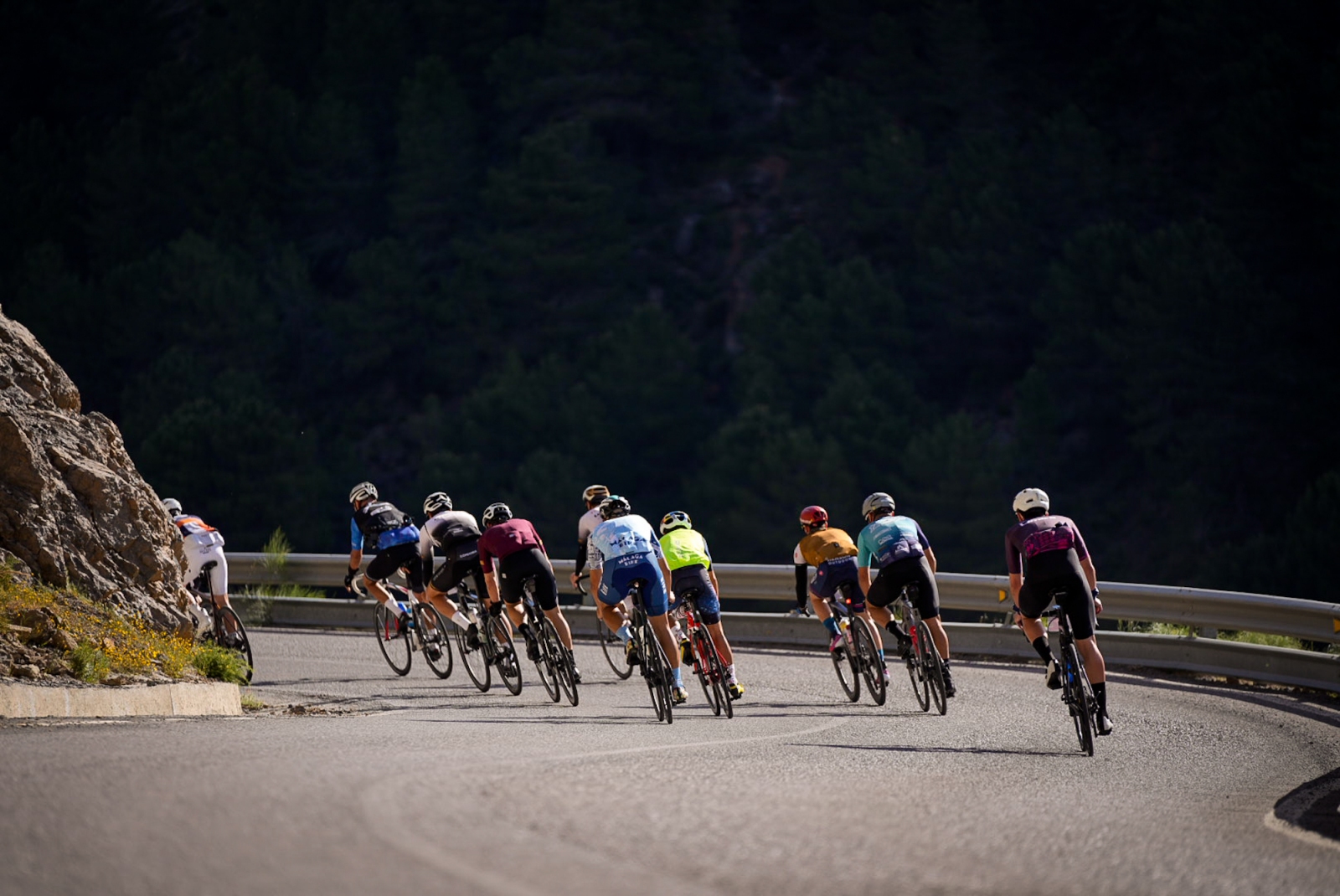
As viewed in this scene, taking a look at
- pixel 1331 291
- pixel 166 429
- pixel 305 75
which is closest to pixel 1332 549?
pixel 1331 291

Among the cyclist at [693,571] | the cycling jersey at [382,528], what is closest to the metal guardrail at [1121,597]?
the cycling jersey at [382,528]

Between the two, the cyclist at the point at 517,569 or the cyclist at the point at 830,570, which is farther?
the cyclist at the point at 830,570

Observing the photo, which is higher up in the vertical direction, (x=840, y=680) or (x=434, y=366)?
(x=434, y=366)

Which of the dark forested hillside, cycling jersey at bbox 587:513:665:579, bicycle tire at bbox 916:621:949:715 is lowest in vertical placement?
bicycle tire at bbox 916:621:949:715

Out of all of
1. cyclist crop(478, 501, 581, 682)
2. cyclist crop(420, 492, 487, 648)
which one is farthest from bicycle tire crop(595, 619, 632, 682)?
cyclist crop(478, 501, 581, 682)

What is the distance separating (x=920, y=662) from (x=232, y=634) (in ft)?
20.3

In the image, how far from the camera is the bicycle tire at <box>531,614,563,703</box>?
14062mm

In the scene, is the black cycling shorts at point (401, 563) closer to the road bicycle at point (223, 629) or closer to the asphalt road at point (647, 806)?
the road bicycle at point (223, 629)

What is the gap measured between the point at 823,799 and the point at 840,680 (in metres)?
6.48

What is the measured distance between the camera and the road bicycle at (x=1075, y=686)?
435 inches

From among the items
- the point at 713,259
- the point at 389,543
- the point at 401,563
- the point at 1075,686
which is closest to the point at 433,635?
the point at 401,563

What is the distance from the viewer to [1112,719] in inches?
522

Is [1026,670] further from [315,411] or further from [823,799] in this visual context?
[315,411]

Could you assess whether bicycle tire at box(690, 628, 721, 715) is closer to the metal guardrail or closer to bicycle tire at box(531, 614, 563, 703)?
bicycle tire at box(531, 614, 563, 703)
